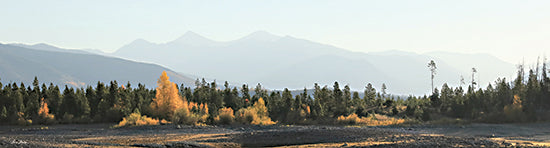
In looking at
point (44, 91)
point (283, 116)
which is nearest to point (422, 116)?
point (283, 116)

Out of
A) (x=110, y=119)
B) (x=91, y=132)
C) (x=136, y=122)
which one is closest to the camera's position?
(x=91, y=132)

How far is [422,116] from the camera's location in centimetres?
6644

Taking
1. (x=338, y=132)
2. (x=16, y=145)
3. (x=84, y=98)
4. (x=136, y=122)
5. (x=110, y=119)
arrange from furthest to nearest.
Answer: (x=84, y=98) < (x=110, y=119) < (x=136, y=122) < (x=338, y=132) < (x=16, y=145)

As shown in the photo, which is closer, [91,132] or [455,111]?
[91,132]

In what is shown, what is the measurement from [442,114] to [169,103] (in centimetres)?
3643

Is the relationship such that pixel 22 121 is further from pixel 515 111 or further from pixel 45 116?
pixel 515 111

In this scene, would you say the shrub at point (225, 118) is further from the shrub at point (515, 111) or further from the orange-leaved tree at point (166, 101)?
the shrub at point (515, 111)

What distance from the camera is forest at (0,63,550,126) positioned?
5862cm

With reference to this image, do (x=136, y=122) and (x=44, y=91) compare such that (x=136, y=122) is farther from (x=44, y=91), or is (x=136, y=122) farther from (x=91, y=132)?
(x=44, y=91)

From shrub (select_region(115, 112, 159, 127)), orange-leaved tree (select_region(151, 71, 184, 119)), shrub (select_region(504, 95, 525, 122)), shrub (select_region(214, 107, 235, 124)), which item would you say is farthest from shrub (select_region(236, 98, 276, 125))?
shrub (select_region(504, 95, 525, 122))

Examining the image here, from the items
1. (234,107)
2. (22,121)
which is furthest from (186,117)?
(22,121)

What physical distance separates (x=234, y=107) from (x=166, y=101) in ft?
45.1

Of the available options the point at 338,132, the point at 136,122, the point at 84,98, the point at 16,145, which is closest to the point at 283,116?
the point at 136,122

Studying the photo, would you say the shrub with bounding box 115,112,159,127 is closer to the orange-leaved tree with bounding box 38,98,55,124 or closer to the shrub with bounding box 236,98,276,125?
the shrub with bounding box 236,98,276,125
